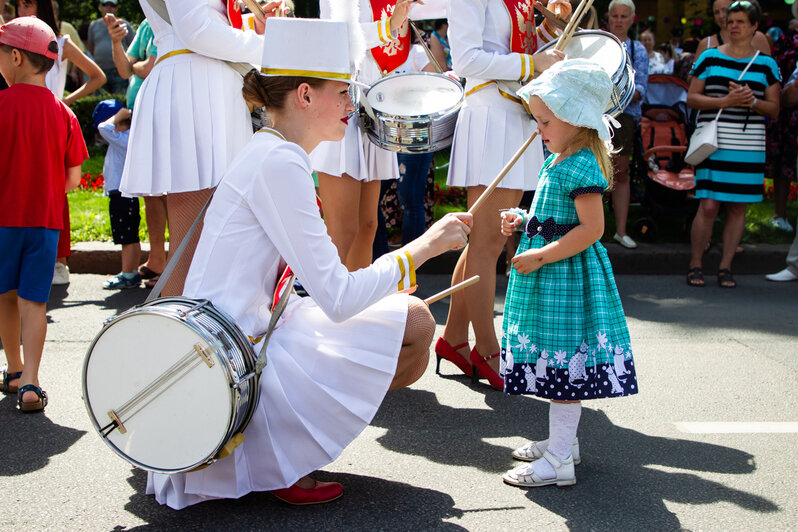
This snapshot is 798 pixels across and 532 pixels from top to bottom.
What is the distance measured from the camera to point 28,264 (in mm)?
3873

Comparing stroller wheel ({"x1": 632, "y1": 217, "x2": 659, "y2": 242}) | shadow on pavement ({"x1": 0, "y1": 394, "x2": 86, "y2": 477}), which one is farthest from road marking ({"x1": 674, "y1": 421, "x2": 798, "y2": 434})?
stroller wheel ({"x1": 632, "y1": 217, "x2": 659, "y2": 242})

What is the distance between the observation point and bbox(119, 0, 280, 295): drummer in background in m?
3.74

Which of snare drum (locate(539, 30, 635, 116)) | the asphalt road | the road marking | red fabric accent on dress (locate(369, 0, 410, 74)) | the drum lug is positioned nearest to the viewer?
the drum lug

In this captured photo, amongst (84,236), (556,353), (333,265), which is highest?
(333,265)

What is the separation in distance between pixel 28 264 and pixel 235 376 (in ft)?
5.80

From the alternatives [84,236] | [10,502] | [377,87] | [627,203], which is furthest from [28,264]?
[627,203]

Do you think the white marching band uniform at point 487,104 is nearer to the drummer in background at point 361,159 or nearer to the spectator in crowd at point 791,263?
the drummer in background at point 361,159

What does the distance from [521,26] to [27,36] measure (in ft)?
7.43

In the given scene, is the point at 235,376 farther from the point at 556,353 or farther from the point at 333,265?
the point at 556,353

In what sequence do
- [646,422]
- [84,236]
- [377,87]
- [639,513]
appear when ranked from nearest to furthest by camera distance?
[639,513], [646,422], [377,87], [84,236]

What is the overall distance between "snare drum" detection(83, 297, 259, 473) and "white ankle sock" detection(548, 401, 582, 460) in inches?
44.6

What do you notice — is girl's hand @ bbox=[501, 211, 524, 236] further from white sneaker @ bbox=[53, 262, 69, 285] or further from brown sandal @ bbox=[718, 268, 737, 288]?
white sneaker @ bbox=[53, 262, 69, 285]

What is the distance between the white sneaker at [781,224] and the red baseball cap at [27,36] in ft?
21.4

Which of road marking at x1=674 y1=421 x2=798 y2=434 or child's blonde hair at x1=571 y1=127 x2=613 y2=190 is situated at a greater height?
child's blonde hair at x1=571 y1=127 x2=613 y2=190
